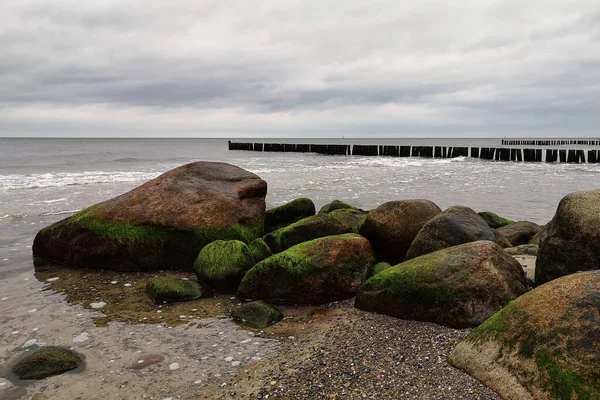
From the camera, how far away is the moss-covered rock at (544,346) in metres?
3.27

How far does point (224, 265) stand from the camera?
22.5ft

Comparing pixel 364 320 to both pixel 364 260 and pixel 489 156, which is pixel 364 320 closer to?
pixel 364 260

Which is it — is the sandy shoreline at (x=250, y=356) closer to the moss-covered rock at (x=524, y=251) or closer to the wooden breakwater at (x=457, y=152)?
the moss-covered rock at (x=524, y=251)

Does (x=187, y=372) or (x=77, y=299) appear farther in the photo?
(x=77, y=299)

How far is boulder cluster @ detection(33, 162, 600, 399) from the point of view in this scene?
3566 mm

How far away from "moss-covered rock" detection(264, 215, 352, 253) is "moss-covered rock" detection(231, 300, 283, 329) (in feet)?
7.51

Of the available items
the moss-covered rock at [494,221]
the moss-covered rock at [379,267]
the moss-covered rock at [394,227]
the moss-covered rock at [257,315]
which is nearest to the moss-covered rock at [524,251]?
the moss-covered rock at [394,227]

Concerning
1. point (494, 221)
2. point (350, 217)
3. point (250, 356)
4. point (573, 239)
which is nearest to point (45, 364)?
point (250, 356)

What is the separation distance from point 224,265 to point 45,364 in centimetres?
286

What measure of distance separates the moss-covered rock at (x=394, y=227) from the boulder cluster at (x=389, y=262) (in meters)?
0.02

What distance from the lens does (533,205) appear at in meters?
15.7

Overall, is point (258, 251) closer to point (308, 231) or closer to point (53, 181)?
point (308, 231)

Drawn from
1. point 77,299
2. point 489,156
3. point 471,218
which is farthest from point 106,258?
point 489,156

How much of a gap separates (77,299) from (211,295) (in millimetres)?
1929
